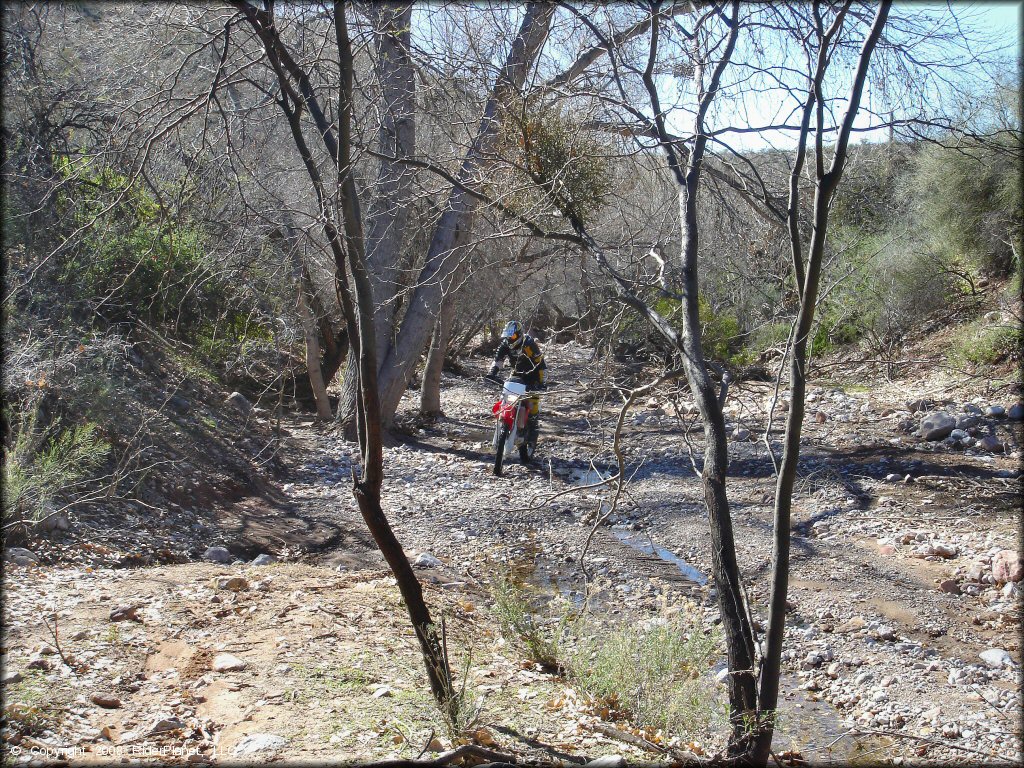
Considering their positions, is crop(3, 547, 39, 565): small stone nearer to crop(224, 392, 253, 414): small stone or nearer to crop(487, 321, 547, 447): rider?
crop(487, 321, 547, 447): rider

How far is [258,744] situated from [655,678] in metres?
1.93

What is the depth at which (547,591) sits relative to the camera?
6633 millimetres

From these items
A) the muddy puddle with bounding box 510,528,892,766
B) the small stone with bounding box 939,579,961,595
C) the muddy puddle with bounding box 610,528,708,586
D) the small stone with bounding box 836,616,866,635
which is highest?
the small stone with bounding box 939,579,961,595

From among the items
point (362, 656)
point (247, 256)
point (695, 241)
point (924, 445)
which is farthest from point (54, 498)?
point (924, 445)

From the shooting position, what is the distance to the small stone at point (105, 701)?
361cm

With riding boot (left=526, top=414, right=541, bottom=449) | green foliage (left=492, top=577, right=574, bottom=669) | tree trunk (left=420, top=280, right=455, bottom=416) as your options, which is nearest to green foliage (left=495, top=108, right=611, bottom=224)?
green foliage (left=492, top=577, right=574, bottom=669)

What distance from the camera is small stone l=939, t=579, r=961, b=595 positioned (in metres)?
6.02

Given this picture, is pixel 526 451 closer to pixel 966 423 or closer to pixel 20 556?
pixel 966 423

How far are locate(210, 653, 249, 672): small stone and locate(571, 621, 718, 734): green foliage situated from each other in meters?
1.84

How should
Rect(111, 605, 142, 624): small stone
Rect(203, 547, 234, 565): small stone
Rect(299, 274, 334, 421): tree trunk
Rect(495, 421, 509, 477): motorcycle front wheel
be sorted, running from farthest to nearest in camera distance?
Rect(299, 274, 334, 421): tree trunk
Rect(495, 421, 509, 477): motorcycle front wheel
Rect(203, 547, 234, 565): small stone
Rect(111, 605, 142, 624): small stone

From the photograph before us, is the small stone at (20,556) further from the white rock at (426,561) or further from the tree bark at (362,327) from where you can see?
the tree bark at (362,327)

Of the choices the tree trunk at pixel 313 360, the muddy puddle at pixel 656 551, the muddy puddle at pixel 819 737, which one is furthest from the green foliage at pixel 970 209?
the muddy puddle at pixel 819 737

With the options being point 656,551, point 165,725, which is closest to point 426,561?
point 656,551

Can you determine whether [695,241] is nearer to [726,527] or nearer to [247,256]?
[726,527]
